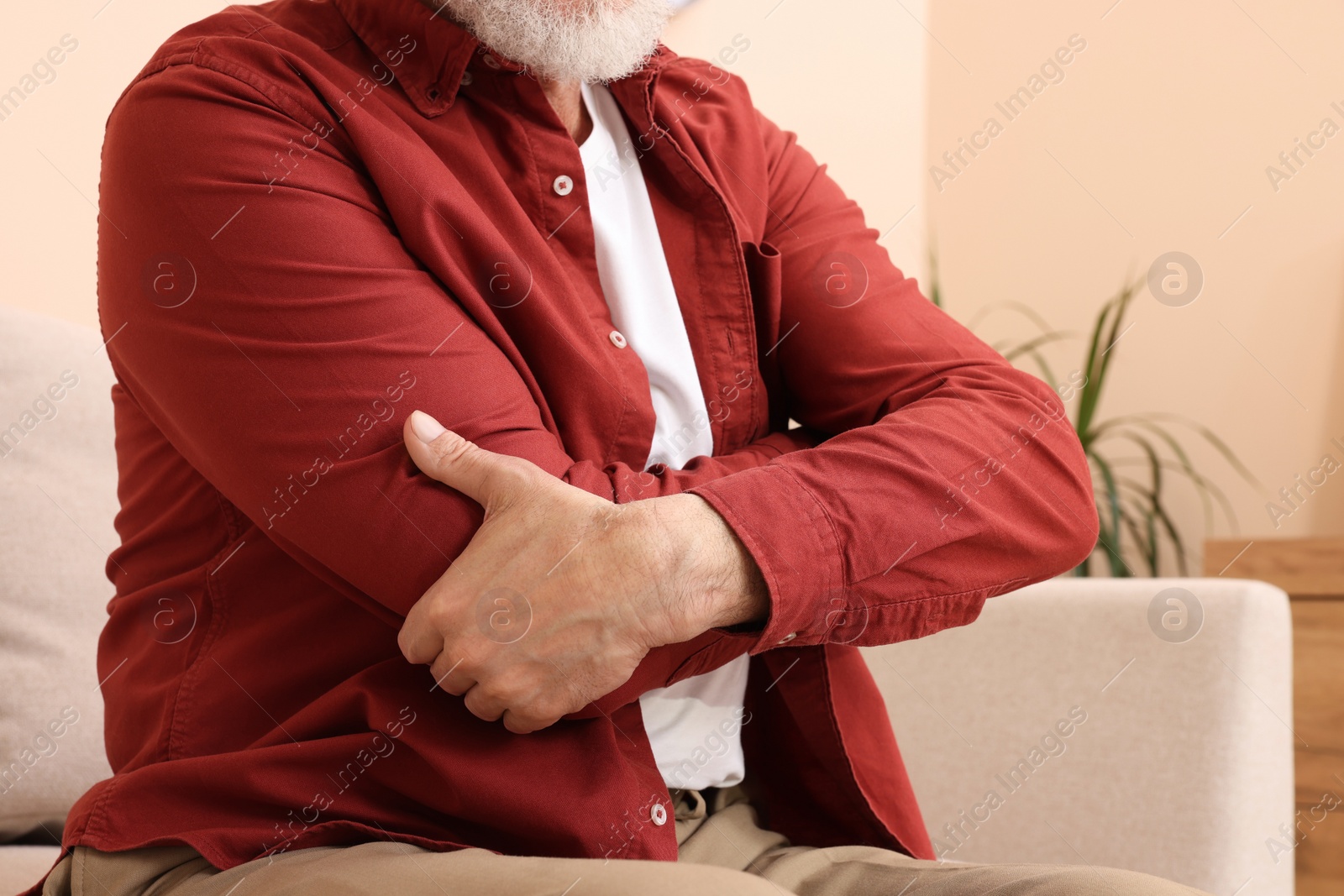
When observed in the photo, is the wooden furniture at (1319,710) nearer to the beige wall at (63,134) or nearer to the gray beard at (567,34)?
the gray beard at (567,34)

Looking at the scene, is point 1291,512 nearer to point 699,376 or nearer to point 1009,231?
point 1009,231

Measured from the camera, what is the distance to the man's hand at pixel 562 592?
73 cm

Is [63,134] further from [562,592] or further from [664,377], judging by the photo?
[562,592]

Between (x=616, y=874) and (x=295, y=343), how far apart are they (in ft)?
1.36

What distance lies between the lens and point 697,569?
734mm

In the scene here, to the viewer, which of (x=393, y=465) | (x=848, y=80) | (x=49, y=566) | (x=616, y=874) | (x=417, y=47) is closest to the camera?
(x=616, y=874)

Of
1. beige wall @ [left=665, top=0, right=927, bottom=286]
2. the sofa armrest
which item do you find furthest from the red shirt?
beige wall @ [left=665, top=0, right=927, bottom=286]

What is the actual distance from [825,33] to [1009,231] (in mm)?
806

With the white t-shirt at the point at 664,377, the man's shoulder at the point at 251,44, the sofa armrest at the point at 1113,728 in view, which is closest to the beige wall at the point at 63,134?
the man's shoulder at the point at 251,44

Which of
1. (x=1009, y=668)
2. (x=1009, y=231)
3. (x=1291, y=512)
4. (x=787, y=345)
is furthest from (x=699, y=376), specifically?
(x=1009, y=231)

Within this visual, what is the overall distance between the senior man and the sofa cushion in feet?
1.11

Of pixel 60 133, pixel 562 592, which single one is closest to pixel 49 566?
pixel 60 133

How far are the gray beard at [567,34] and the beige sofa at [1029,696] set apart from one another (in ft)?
2.24

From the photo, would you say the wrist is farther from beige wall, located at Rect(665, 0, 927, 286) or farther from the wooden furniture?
beige wall, located at Rect(665, 0, 927, 286)
